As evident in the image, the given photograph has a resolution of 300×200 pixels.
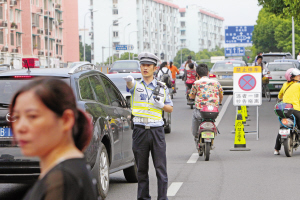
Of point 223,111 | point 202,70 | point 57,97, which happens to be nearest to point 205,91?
point 202,70

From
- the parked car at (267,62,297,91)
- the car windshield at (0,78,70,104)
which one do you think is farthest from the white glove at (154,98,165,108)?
the parked car at (267,62,297,91)

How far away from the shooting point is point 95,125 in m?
7.00

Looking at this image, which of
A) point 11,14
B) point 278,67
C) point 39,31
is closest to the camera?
point 278,67

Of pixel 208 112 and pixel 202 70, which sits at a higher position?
pixel 202 70

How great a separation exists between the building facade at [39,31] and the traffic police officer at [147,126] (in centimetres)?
6486

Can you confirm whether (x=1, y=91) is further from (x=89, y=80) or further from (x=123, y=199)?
(x=123, y=199)

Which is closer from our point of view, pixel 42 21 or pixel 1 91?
pixel 1 91

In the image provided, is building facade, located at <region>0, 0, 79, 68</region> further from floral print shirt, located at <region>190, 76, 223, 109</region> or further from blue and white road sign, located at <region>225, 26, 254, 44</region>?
floral print shirt, located at <region>190, 76, 223, 109</region>

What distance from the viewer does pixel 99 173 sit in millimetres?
6934

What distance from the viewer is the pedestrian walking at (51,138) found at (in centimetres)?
205

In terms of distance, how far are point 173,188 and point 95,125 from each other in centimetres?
179

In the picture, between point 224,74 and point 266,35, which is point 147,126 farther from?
point 266,35

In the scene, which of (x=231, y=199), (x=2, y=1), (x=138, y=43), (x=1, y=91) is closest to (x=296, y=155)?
(x=231, y=199)

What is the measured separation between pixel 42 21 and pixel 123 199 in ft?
272
